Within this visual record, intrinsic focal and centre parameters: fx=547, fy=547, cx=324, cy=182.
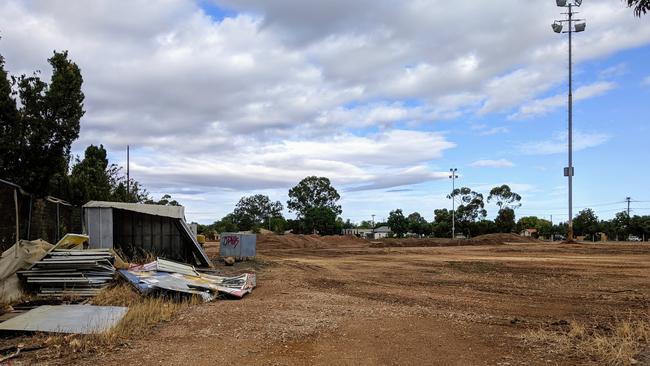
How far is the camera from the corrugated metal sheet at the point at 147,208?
18.0 meters

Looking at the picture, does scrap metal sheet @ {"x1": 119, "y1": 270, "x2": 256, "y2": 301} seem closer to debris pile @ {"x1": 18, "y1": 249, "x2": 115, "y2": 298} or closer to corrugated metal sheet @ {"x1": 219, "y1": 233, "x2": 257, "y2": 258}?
debris pile @ {"x1": 18, "y1": 249, "x2": 115, "y2": 298}

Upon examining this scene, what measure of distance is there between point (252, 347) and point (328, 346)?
1.04 m

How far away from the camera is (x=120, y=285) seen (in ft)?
39.7

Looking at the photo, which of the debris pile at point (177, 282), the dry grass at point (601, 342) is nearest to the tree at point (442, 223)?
the debris pile at point (177, 282)

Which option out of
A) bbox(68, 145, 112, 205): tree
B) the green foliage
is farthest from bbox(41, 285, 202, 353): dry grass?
the green foliage

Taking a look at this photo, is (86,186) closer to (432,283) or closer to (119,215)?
(119,215)

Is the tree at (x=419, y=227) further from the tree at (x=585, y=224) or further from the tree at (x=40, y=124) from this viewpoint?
the tree at (x=40, y=124)

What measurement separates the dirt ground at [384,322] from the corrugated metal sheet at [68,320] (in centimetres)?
82

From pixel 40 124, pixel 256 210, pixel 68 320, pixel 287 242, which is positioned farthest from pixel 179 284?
pixel 256 210

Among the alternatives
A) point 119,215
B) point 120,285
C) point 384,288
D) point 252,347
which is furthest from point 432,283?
point 119,215

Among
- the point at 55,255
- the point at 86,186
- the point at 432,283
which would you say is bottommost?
the point at 432,283

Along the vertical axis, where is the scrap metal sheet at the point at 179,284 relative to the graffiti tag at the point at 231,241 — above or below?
below

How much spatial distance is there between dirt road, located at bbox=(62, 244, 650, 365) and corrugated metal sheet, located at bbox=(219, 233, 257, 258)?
7984 millimetres

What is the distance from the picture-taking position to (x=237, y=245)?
2505 cm
